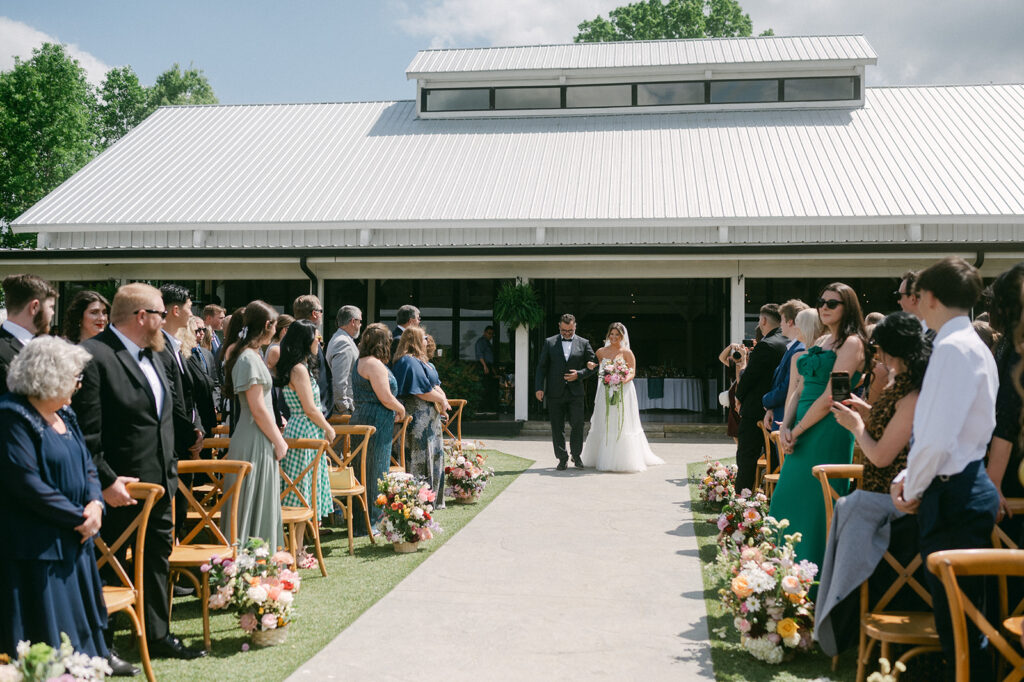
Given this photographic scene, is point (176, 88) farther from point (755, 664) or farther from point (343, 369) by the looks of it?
point (755, 664)

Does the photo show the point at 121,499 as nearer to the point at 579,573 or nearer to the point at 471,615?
the point at 471,615

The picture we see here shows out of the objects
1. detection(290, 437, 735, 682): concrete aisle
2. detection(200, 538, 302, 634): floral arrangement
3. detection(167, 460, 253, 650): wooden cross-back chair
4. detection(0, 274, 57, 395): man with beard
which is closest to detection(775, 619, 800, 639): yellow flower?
detection(290, 437, 735, 682): concrete aisle

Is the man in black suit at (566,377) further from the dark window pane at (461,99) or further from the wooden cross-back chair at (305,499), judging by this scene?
the dark window pane at (461,99)

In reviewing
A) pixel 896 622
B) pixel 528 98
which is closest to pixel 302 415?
pixel 896 622

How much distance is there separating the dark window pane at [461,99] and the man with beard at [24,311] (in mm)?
18961

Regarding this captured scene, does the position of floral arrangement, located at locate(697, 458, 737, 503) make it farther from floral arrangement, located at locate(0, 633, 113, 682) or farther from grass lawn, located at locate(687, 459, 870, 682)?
floral arrangement, located at locate(0, 633, 113, 682)

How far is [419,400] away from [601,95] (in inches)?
638

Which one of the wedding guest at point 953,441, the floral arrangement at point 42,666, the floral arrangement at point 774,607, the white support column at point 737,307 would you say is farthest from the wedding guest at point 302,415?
the white support column at point 737,307

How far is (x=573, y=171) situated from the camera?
1925 cm

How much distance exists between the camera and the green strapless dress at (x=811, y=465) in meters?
5.09

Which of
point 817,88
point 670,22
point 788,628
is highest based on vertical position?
point 670,22

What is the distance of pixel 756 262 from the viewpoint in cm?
1602

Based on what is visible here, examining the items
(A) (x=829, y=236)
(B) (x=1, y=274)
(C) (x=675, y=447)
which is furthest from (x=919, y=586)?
(B) (x=1, y=274)

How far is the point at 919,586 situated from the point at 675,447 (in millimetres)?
10157
